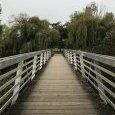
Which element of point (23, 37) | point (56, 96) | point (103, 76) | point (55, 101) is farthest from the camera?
point (23, 37)

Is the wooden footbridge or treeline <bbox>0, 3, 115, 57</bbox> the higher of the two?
treeline <bbox>0, 3, 115, 57</bbox>

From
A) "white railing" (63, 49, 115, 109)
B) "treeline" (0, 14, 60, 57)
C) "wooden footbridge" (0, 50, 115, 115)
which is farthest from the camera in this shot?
"treeline" (0, 14, 60, 57)

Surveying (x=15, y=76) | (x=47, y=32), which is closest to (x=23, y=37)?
(x=47, y=32)

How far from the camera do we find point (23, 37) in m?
31.6

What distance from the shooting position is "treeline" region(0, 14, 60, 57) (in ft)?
101

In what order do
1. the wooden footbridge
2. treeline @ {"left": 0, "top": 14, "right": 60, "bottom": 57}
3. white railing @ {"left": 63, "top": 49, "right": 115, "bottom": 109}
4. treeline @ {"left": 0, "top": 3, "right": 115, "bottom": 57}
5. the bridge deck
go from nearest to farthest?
white railing @ {"left": 63, "top": 49, "right": 115, "bottom": 109} < the wooden footbridge < the bridge deck < treeline @ {"left": 0, "top": 3, "right": 115, "bottom": 57} < treeline @ {"left": 0, "top": 14, "right": 60, "bottom": 57}

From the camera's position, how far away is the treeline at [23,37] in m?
30.7

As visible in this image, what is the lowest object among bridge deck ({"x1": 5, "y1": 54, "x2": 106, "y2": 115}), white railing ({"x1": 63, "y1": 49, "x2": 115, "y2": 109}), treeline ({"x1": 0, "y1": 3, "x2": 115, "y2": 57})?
bridge deck ({"x1": 5, "y1": 54, "x2": 106, "y2": 115})

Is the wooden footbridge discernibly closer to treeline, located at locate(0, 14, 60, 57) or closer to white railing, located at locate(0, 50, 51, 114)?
white railing, located at locate(0, 50, 51, 114)

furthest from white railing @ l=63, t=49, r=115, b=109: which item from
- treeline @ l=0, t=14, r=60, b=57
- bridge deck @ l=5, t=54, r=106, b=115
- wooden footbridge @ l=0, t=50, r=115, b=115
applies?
treeline @ l=0, t=14, r=60, b=57

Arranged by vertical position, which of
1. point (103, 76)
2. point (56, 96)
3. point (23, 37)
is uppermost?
point (23, 37)

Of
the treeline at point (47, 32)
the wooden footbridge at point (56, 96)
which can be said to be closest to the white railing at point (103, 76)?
the wooden footbridge at point (56, 96)

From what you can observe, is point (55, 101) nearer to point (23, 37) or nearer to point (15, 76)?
point (15, 76)

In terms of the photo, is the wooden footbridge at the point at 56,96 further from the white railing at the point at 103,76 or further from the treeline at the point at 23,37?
the treeline at the point at 23,37
